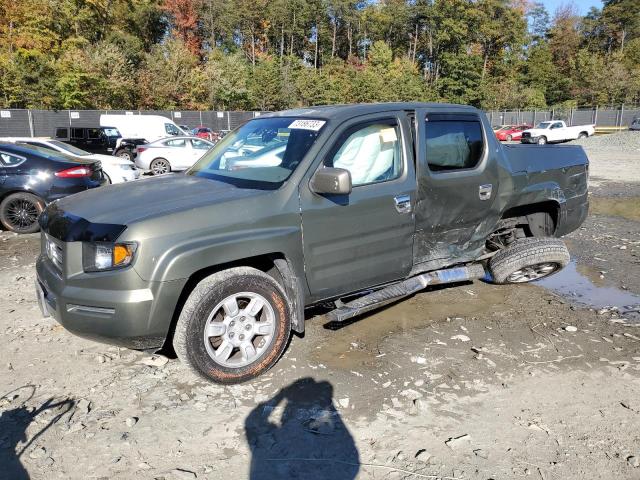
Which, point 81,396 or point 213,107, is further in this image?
point 213,107

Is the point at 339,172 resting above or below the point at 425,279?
above

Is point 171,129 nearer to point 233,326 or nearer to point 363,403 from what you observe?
point 233,326

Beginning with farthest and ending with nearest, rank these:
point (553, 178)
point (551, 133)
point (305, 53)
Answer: point (305, 53) → point (551, 133) → point (553, 178)

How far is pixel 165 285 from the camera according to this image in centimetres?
314

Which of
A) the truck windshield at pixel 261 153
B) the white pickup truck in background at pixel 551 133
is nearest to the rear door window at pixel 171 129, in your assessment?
the white pickup truck in background at pixel 551 133

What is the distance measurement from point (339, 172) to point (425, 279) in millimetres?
1424

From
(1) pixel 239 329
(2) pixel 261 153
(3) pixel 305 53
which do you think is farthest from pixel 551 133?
(3) pixel 305 53

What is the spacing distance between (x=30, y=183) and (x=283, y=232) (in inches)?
261

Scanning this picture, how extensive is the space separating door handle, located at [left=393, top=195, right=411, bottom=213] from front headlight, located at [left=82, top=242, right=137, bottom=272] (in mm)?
2038

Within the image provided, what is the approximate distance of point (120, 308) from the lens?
10.2ft

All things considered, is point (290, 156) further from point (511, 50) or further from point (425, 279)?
point (511, 50)

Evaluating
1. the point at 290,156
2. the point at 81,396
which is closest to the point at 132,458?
the point at 81,396

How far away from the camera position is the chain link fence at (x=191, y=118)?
3462 cm

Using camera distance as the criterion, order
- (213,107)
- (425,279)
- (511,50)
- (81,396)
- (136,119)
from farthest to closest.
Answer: (511,50) < (213,107) < (136,119) < (425,279) < (81,396)
